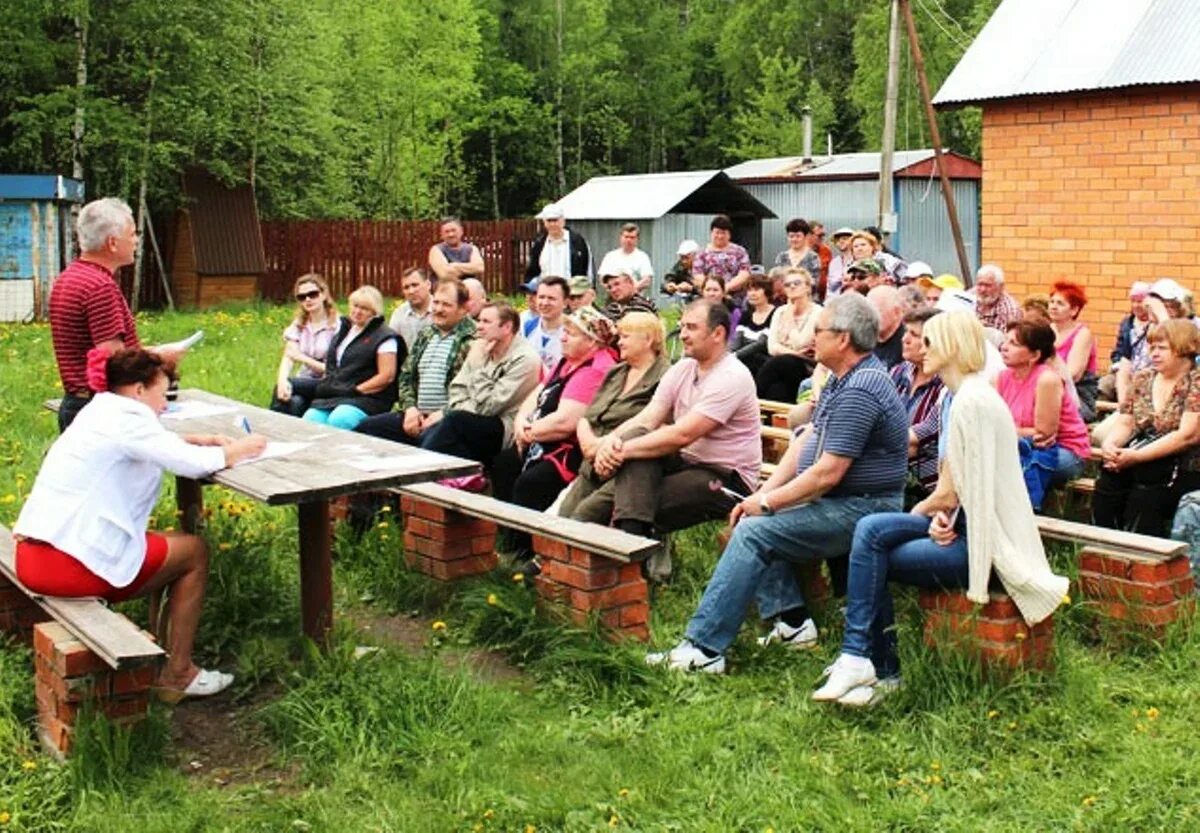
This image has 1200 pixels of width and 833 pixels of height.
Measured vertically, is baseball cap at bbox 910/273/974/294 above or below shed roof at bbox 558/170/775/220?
below

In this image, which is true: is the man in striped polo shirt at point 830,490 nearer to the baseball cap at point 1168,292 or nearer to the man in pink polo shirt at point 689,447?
the man in pink polo shirt at point 689,447

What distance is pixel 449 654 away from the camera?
5762 millimetres

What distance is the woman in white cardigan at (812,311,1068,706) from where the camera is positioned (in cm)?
483

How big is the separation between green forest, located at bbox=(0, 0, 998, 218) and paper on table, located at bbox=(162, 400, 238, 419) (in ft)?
52.6

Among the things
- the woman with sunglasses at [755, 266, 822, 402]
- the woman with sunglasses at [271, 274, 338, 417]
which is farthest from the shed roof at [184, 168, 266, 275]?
the woman with sunglasses at [755, 266, 822, 402]

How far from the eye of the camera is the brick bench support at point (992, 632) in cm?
487

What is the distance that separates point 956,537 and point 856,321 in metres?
0.96

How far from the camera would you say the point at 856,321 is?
5418 mm

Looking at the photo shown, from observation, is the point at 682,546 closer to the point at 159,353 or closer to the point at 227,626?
the point at 227,626

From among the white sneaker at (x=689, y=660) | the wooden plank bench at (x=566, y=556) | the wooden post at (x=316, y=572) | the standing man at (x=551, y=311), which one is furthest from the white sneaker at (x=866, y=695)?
the standing man at (x=551, y=311)

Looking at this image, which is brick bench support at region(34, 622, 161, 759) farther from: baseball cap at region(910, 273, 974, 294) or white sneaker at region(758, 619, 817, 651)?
baseball cap at region(910, 273, 974, 294)

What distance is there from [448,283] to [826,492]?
3566 millimetres

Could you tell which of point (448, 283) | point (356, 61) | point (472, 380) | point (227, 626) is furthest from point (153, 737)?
point (356, 61)

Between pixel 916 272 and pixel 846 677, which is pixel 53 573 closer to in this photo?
pixel 846 677
